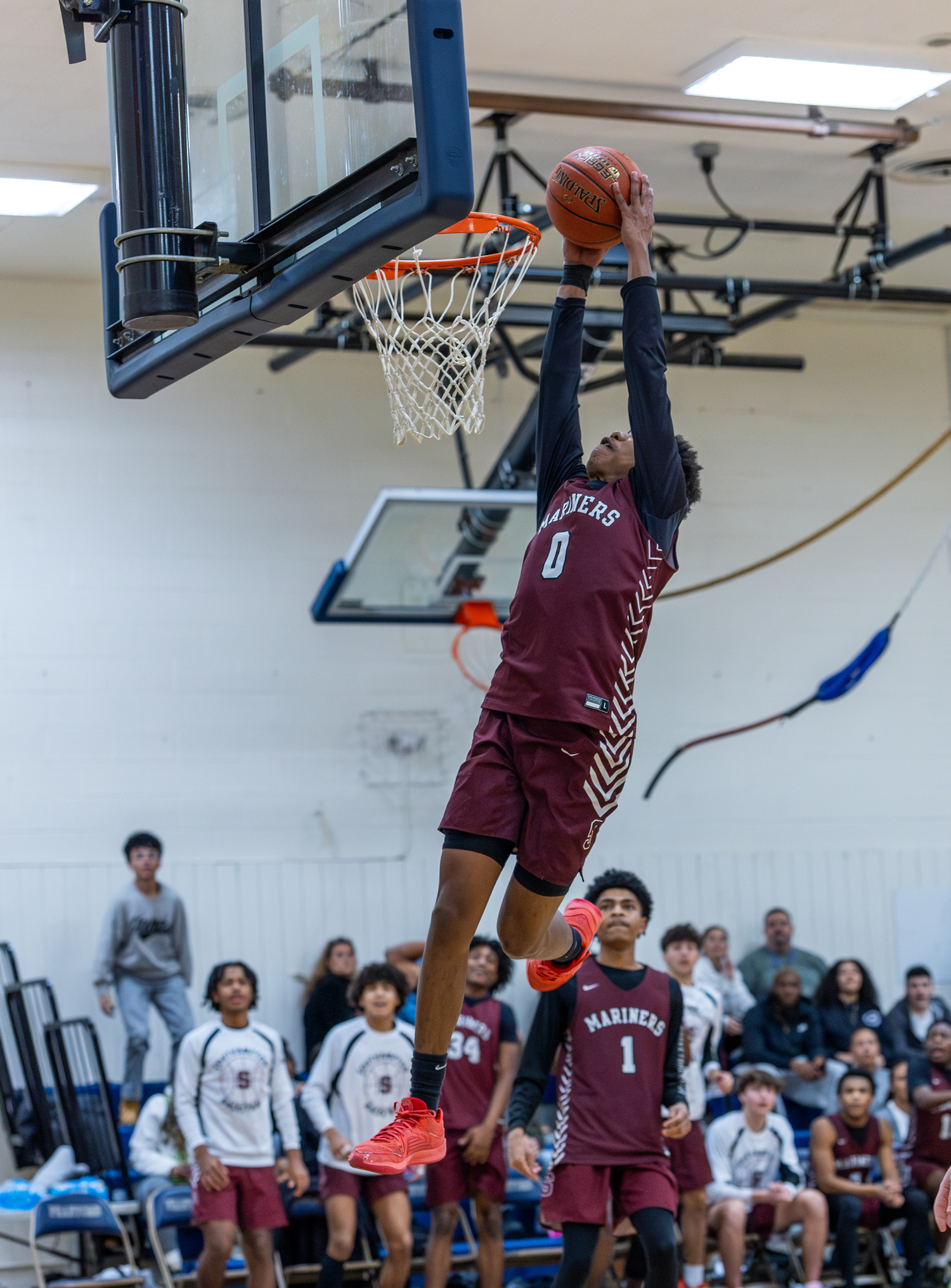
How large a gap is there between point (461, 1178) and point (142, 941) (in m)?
2.89

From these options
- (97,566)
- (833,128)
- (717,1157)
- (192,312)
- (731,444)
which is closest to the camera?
(192,312)

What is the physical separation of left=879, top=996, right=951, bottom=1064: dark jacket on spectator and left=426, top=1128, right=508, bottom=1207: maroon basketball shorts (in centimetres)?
329

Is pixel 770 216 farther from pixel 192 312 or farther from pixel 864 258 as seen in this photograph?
pixel 192 312

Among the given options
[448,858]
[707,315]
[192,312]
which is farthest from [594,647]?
[707,315]

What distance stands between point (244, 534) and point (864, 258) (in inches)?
187

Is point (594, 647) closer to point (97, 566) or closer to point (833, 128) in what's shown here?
point (833, 128)

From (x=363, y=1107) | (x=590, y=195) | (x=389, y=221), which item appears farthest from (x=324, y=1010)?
(x=389, y=221)

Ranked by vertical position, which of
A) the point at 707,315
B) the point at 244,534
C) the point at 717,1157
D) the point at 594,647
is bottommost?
the point at 717,1157

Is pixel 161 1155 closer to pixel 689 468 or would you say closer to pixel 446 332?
pixel 446 332

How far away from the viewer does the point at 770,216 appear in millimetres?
10375

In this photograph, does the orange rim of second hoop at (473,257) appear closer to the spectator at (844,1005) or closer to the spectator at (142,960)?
the spectator at (142,960)

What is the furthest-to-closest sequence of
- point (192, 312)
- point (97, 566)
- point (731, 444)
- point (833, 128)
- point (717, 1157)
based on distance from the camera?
point (731, 444), point (97, 566), point (717, 1157), point (833, 128), point (192, 312)

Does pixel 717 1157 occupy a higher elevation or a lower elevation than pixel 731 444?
lower

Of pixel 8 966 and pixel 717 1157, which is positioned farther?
pixel 8 966
